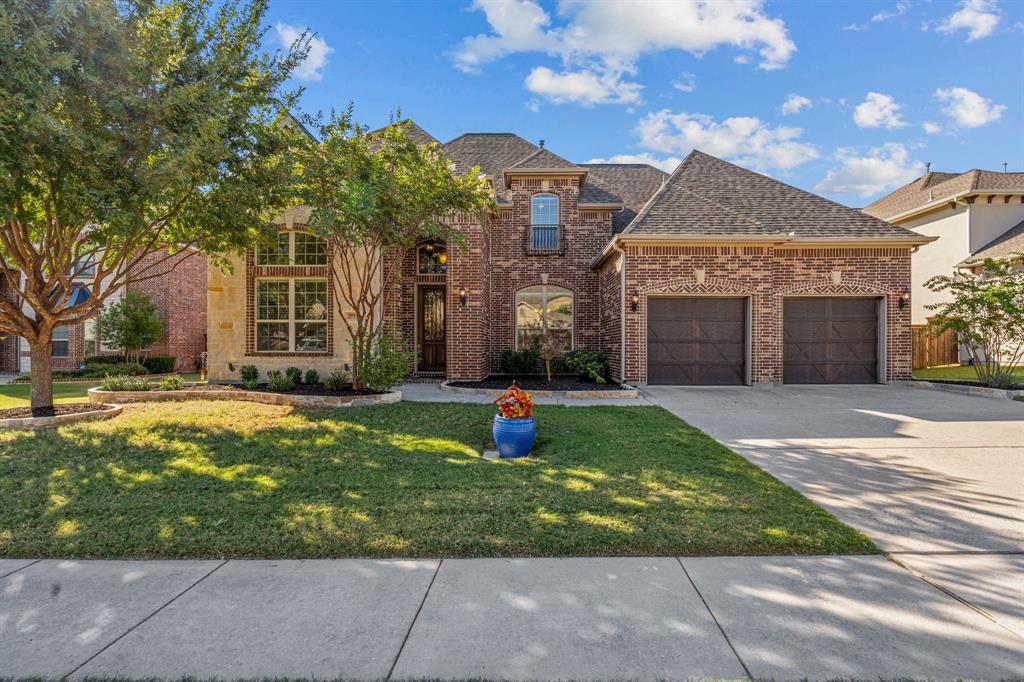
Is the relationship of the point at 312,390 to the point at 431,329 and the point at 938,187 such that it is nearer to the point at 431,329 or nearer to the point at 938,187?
the point at 431,329

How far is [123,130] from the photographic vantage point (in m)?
6.70

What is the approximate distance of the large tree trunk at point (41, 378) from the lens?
805 cm

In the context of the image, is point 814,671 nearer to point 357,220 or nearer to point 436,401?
point 436,401

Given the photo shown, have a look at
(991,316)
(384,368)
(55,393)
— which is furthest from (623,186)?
(55,393)

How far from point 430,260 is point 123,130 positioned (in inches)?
310

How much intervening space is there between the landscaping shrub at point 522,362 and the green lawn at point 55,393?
990cm

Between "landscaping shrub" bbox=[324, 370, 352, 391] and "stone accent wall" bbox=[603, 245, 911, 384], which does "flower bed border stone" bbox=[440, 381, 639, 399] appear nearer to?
"stone accent wall" bbox=[603, 245, 911, 384]

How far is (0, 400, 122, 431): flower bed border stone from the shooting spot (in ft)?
24.1

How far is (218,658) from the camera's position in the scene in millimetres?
2260

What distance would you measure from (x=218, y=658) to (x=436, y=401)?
7310 mm

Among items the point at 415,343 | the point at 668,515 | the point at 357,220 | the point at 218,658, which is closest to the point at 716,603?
the point at 668,515

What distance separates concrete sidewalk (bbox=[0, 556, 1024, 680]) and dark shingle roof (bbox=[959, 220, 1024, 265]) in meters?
19.7

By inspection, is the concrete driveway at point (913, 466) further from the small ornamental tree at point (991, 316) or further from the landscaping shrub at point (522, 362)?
the landscaping shrub at point (522, 362)

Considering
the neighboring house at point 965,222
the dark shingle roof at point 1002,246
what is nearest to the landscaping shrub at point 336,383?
the neighboring house at point 965,222
